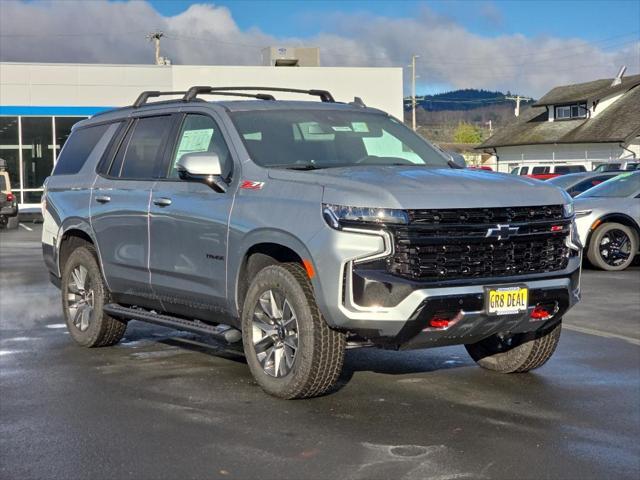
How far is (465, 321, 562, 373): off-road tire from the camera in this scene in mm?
6598

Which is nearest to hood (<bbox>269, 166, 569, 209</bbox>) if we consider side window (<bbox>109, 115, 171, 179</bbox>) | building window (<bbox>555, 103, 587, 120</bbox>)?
side window (<bbox>109, 115, 171, 179</bbox>)

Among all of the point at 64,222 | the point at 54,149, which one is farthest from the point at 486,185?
the point at 54,149

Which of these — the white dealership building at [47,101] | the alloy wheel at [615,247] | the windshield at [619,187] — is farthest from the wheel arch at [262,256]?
the white dealership building at [47,101]

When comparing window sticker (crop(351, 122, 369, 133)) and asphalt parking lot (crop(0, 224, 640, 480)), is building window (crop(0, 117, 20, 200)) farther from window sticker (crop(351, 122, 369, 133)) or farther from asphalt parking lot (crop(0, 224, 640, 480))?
window sticker (crop(351, 122, 369, 133))

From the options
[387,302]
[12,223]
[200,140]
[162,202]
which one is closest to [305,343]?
[387,302]

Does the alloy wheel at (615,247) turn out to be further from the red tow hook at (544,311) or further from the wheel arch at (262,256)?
the wheel arch at (262,256)

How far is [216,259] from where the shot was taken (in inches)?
251

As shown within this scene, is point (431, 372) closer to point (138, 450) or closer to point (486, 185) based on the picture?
point (486, 185)

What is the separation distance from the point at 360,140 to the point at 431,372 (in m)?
1.83

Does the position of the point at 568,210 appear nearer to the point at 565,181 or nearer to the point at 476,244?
the point at 476,244

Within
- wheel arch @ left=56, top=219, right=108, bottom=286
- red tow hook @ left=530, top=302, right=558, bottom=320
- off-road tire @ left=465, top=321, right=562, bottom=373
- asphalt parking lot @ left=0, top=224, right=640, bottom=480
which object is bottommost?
asphalt parking lot @ left=0, top=224, right=640, bottom=480

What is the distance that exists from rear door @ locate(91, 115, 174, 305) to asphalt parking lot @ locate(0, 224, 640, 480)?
0.66m

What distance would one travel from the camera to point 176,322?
6.89m

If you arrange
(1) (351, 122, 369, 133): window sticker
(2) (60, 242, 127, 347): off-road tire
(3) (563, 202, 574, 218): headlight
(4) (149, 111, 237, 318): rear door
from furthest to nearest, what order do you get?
(2) (60, 242, 127, 347): off-road tire
(1) (351, 122, 369, 133): window sticker
(4) (149, 111, 237, 318): rear door
(3) (563, 202, 574, 218): headlight
